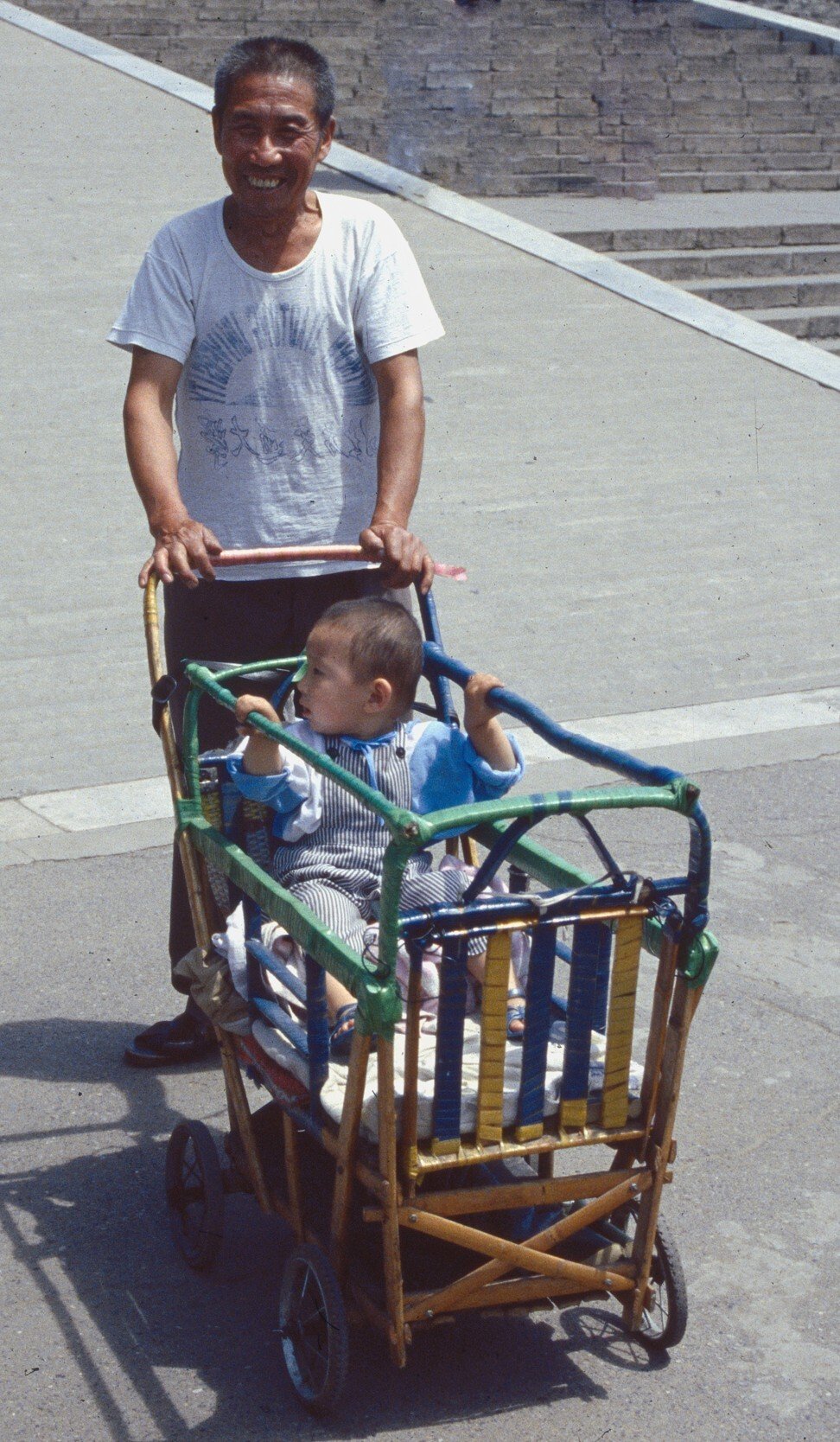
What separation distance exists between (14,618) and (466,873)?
424cm

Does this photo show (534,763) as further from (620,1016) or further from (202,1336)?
(620,1016)

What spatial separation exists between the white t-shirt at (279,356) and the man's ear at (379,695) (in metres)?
0.52

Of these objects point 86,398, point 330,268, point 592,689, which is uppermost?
point 330,268

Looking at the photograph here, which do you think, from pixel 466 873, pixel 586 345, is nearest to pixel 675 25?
pixel 586 345

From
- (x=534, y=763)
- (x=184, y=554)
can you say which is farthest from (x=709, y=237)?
(x=184, y=554)

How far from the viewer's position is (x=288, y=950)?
2.97 m

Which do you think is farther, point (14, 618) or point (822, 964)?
point (14, 618)

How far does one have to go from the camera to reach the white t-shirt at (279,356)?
11.0ft

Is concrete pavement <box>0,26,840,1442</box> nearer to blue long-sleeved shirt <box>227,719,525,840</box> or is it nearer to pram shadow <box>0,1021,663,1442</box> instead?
pram shadow <box>0,1021,663,1442</box>

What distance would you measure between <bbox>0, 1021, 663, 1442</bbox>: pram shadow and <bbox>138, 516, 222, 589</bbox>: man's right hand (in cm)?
119

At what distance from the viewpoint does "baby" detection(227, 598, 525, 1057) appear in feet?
9.73

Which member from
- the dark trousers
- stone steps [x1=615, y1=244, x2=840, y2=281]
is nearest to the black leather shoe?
the dark trousers

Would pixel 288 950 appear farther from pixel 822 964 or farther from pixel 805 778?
pixel 805 778

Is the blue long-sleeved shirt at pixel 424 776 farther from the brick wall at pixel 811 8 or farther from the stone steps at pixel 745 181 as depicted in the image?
the brick wall at pixel 811 8
